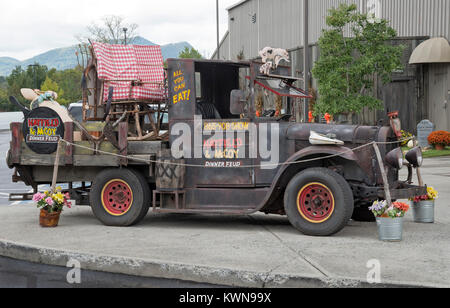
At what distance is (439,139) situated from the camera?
24797 millimetres

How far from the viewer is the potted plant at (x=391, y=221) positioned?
803 centimetres

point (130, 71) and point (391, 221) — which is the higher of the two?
point (130, 71)

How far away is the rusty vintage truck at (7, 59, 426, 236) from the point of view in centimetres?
858

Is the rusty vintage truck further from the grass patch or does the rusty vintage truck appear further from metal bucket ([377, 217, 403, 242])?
the grass patch

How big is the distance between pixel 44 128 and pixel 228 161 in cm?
294

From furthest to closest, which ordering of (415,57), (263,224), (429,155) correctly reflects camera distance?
(415,57)
(429,155)
(263,224)

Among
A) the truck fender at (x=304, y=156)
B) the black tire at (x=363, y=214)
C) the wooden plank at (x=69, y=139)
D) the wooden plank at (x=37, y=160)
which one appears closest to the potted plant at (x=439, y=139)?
the black tire at (x=363, y=214)

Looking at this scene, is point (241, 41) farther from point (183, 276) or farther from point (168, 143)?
point (183, 276)

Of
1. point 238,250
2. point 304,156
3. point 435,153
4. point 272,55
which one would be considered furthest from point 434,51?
point 238,250

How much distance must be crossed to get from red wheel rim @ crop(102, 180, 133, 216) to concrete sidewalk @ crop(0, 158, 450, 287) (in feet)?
1.18

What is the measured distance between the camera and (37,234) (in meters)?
8.80

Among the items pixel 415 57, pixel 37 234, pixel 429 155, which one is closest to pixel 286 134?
pixel 37 234

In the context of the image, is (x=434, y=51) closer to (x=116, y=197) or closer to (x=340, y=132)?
(x=340, y=132)

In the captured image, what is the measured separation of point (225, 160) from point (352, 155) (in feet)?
6.00
